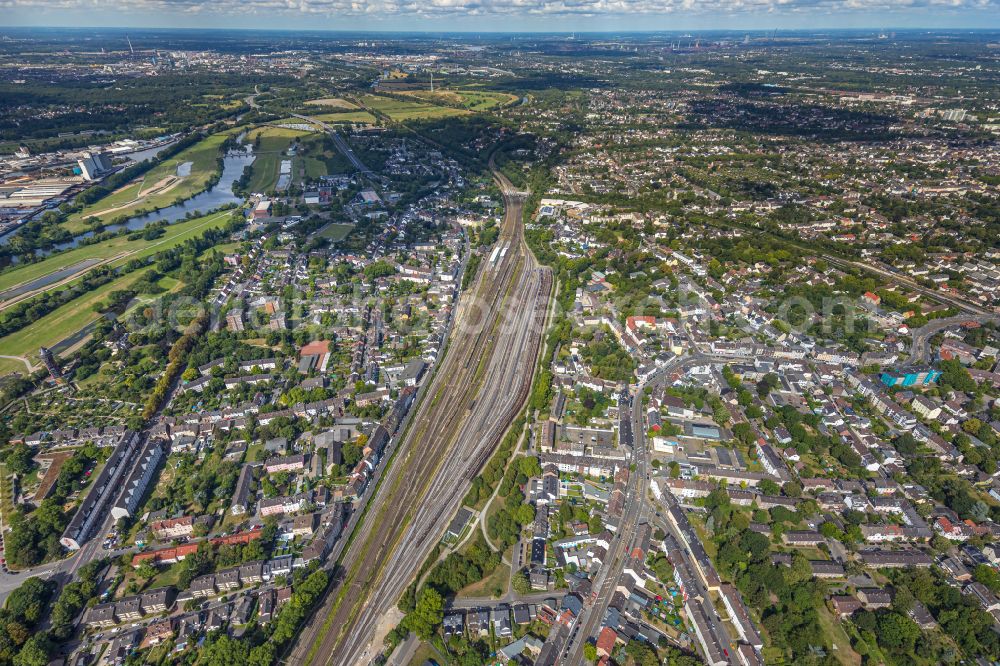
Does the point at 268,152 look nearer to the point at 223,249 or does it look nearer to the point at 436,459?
the point at 223,249

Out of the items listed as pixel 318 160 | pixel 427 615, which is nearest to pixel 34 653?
pixel 427 615

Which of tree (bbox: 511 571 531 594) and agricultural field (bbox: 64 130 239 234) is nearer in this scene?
tree (bbox: 511 571 531 594)

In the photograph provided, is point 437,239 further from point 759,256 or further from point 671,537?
point 671,537

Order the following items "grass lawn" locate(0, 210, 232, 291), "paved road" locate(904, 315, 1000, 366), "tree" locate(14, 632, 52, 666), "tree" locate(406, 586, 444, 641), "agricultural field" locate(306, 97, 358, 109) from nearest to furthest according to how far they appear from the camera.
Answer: "tree" locate(14, 632, 52, 666)
"tree" locate(406, 586, 444, 641)
"paved road" locate(904, 315, 1000, 366)
"grass lawn" locate(0, 210, 232, 291)
"agricultural field" locate(306, 97, 358, 109)

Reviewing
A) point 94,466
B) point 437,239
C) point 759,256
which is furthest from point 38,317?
point 759,256

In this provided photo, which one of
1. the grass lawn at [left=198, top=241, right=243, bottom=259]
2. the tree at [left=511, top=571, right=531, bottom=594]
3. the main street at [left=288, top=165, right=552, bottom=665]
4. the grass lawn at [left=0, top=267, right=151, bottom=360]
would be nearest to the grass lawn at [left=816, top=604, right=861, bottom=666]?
the tree at [left=511, top=571, right=531, bottom=594]

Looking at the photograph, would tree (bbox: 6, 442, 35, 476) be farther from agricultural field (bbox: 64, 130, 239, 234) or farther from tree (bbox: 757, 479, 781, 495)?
agricultural field (bbox: 64, 130, 239, 234)

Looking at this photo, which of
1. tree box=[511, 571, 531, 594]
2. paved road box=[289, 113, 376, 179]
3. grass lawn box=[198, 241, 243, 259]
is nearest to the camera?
tree box=[511, 571, 531, 594]

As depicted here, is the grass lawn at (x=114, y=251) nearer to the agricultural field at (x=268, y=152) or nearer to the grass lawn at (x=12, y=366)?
the agricultural field at (x=268, y=152)
